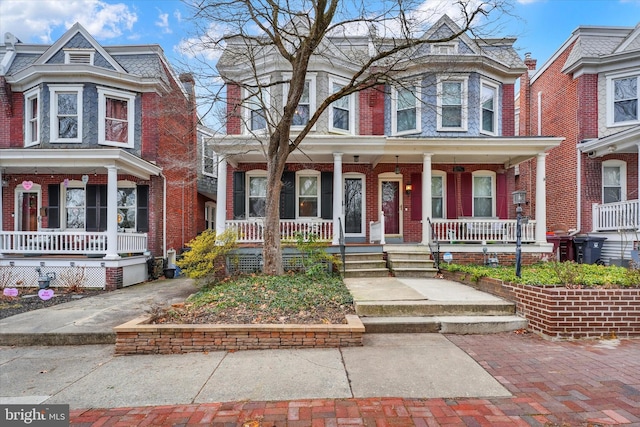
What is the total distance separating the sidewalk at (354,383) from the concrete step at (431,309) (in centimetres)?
48

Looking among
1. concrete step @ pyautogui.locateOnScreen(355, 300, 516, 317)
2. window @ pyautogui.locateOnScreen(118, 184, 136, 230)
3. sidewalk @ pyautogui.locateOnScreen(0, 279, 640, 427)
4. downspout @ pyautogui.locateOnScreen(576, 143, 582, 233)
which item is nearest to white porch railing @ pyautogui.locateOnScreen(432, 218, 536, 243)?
downspout @ pyautogui.locateOnScreen(576, 143, 582, 233)

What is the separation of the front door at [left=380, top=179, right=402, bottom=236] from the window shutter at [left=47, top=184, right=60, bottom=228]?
1114cm

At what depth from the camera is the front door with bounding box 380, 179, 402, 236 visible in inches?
446

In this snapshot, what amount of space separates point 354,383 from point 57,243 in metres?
10.2

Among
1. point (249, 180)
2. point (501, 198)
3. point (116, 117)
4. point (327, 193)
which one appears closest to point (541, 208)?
point (501, 198)

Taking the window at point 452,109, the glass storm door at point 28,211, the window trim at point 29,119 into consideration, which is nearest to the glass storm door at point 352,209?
the window at point 452,109

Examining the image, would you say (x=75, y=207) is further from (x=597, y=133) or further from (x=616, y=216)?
(x=597, y=133)

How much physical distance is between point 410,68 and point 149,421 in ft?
36.5

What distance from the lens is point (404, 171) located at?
11.2m

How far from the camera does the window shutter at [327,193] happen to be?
429 inches

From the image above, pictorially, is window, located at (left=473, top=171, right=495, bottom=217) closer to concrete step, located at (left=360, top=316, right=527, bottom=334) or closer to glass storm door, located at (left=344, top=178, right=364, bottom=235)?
glass storm door, located at (left=344, top=178, right=364, bottom=235)

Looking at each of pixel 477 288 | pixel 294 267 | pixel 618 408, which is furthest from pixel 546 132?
pixel 618 408

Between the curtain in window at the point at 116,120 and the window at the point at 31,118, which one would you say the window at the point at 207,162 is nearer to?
the curtain in window at the point at 116,120

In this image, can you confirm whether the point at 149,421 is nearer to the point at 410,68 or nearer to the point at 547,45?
the point at 410,68
